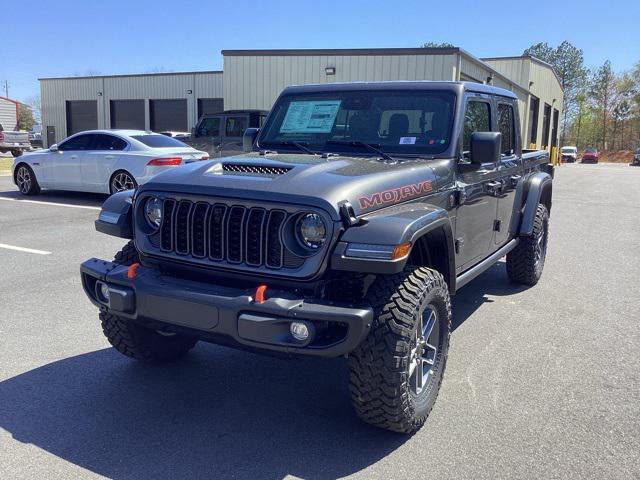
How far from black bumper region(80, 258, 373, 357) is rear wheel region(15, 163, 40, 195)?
36.4 ft

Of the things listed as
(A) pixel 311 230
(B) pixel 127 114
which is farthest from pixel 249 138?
(B) pixel 127 114

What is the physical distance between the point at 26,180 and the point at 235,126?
5078 mm

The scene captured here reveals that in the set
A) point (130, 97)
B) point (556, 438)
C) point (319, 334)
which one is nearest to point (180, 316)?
point (319, 334)

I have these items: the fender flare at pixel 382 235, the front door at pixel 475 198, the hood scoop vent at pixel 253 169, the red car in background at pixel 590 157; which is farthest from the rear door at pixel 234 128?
the red car in background at pixel 590 157

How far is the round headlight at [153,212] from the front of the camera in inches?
137

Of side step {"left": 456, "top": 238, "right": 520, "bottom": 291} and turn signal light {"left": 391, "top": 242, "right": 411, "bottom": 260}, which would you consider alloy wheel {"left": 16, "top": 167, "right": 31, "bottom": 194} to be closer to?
side step {"left": 456, "top": 238, "right": 520, "bottom": 291}

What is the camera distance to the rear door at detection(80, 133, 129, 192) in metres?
11.8

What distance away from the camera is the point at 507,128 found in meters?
5.50

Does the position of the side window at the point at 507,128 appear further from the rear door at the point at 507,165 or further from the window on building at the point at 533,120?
the window on building at the point at 533,120

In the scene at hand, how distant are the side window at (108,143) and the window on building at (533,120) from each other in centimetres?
2794

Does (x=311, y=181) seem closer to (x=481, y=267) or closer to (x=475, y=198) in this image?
(x=475, y=198)

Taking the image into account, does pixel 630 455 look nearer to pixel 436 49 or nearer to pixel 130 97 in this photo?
pixel 436 49

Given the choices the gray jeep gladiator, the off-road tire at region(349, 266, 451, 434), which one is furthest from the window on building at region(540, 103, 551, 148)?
the off-road tire at region(349, 266, 451, 434)

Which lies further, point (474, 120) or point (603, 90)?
point (603, 90)
